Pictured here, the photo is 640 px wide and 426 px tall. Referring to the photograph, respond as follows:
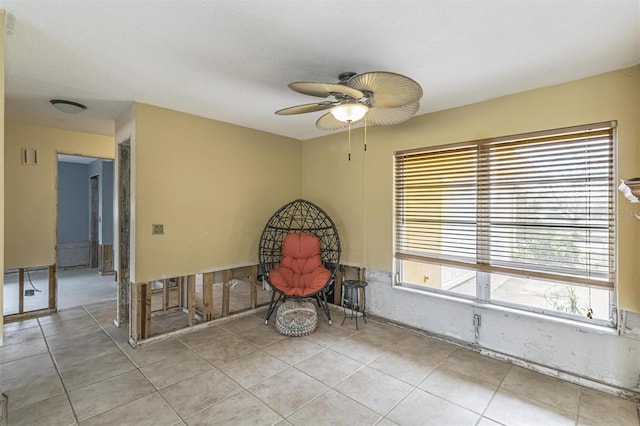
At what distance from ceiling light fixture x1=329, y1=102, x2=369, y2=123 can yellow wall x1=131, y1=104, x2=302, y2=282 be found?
2.10 m

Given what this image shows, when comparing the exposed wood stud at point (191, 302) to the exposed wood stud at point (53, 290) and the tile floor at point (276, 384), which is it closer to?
the tile floor at point (276, 384)

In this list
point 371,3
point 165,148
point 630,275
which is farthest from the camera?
point 165,148

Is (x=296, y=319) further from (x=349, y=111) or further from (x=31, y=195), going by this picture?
(x=31, y=195)

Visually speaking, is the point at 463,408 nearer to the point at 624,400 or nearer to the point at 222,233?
the point at 624,400

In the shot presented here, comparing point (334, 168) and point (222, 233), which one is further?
point (334, 168)

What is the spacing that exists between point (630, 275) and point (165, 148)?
438 centimetres

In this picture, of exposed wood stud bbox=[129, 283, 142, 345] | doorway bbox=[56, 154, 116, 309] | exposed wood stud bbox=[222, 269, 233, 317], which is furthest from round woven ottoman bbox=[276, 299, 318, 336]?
doorway bbox=[56, 154, 116, 309]

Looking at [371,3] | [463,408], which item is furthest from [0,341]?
[463,408]

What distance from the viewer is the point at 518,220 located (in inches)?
112

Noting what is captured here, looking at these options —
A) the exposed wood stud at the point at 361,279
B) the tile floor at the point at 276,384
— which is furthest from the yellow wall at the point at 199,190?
the exposed wood stud at the point at 361,279

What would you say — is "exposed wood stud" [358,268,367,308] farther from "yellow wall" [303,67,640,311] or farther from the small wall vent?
the small wall vent

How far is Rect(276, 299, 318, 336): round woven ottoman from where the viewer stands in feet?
11.0

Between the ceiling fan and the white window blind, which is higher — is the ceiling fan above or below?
above

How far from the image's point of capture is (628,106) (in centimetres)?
231
